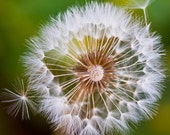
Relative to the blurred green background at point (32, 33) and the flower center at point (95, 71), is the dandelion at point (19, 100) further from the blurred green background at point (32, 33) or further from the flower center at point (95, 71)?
the flower center at point (95, 71)

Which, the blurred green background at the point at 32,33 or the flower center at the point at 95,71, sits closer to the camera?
the flower center at the point at 95,71

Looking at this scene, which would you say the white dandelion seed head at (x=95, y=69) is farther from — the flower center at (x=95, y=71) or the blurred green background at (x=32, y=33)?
the blurred green background at (x=32, y=33)

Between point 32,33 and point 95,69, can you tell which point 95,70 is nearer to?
point 95,69

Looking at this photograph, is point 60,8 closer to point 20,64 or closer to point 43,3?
point 43,3

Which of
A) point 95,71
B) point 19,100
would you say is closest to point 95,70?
point 95,71

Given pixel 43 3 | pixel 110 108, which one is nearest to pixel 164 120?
pixel 110 108

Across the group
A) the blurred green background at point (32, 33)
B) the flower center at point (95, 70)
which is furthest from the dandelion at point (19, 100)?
the flower center at point (95, 70)
